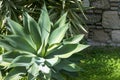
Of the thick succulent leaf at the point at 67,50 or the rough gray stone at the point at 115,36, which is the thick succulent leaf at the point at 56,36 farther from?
the rough gray stone at the point at 115,36

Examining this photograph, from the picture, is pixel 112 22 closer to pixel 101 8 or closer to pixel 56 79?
pixel 101 8

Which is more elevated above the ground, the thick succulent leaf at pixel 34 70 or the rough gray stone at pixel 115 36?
the thick succulent leaf at pixel 34 70


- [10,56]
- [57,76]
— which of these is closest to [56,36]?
[57,76]

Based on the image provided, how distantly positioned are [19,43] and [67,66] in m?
0.64

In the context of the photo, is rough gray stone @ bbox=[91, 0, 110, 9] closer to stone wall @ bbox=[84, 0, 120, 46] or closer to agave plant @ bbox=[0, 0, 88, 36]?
stone wall @ bbox=[84, 0, 120, 46]

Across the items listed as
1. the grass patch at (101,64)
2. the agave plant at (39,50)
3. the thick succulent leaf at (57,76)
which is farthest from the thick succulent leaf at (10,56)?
the grass patch at (101,64)

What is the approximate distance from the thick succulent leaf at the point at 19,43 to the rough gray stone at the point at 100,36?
7.64 ft

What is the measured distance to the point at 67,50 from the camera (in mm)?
4711

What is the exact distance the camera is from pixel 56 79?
15.4 ft

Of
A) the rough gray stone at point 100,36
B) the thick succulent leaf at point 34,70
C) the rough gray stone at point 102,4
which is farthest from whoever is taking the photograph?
the rough gray stone at point 100,36

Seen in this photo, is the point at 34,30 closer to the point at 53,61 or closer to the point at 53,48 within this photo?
the point at 53,48

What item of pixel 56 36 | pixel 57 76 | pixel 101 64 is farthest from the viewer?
pixel 101 64

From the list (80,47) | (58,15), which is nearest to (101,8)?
(58,15)

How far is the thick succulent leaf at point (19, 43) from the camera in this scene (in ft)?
15.3
